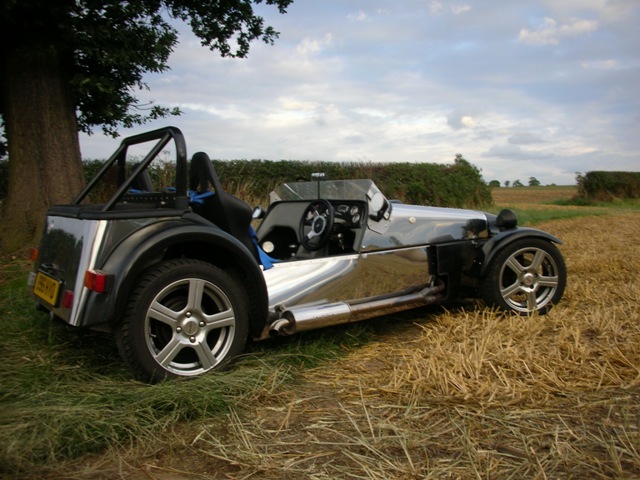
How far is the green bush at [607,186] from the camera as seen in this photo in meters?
29.2

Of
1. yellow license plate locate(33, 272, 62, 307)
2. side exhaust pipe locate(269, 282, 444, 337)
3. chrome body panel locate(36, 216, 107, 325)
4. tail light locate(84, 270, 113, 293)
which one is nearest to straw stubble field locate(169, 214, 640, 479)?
side exhaust pipe locate(269, 282, 444, 337)

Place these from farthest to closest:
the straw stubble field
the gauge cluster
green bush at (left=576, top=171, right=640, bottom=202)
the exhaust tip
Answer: green bush at (left=576, top=171, right=640, bottom=202)
the gauge cluster
the exhaust tip
the straw stubble field

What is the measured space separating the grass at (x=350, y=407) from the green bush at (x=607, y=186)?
2786cm

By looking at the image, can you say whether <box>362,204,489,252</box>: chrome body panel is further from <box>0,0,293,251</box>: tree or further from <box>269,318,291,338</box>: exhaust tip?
<box>0,0,293,251</box>: tree

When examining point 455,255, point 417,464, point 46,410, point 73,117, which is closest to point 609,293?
point 455,255

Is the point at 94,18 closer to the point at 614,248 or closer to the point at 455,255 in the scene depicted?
the point at 455,255

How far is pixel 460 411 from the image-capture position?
9.48 feet

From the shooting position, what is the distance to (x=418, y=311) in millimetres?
5258

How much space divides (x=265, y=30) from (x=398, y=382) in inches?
326

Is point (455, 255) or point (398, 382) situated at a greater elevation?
point (455, 255)

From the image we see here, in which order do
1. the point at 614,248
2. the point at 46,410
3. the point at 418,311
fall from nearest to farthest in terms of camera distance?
the point at 46,410 < the point at 418,311 < the point at 614,248

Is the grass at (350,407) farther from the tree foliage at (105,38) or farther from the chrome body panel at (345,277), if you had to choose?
the tree foliage at (105,38)

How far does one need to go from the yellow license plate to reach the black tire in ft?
11.0

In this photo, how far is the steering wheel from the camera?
4496 millimetres
